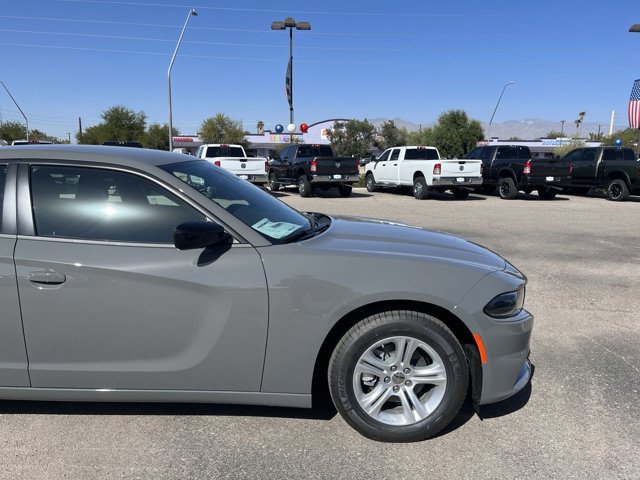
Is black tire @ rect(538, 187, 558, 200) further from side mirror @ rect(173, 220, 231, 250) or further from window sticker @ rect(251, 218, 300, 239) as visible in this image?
side mirror @ rect(173, 220, 231, 250)

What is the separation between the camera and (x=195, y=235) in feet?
9.02

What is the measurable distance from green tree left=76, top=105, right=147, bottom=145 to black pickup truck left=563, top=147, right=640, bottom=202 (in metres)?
44.6

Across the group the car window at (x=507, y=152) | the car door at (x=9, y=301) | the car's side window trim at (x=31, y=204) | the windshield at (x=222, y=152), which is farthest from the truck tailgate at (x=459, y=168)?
the car door at (x=9, y=301)

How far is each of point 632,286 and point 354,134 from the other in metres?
65.5

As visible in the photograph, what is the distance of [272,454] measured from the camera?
9.43 ft

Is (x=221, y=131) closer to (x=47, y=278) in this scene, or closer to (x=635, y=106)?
(x=635, y=106)

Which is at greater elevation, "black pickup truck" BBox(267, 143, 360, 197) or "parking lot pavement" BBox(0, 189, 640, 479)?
"black pickup truck" BBox(267, 143, 360, 197)

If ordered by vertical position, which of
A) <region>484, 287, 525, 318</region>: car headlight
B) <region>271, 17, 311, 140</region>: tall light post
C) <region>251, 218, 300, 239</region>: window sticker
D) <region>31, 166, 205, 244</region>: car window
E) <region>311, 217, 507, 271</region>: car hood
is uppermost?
<region>271, 17, 311, 140</region>: tall light post

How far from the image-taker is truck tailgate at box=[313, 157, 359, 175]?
60.6 ft

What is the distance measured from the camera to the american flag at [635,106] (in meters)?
27.3

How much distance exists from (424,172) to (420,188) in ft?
1.95

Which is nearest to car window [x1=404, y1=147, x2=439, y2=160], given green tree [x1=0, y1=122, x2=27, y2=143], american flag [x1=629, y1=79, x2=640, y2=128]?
american flag [x1=629, y1=79, x2=640, y2=128]

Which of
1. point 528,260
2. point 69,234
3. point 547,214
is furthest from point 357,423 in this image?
point 547,214

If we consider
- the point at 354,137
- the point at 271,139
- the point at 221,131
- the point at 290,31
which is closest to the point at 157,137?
the point at 221,131
